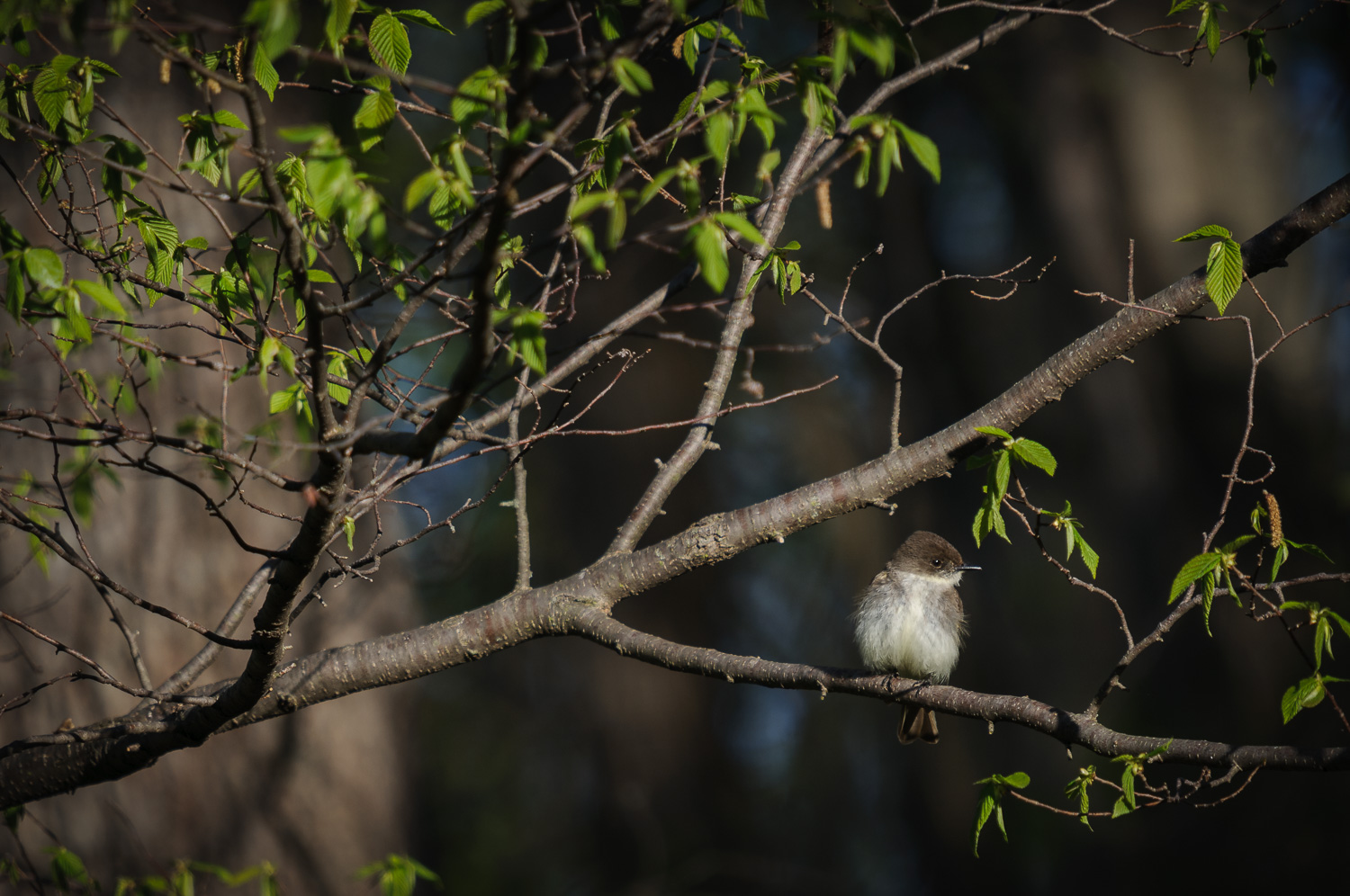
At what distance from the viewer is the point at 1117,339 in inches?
103

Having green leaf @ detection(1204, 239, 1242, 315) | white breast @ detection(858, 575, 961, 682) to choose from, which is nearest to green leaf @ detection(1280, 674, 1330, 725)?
green leaf @ detection(1204, 239, 1242, 315)

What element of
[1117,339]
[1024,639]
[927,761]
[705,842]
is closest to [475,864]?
[705,842]

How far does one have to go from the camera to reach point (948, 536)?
32.4ft

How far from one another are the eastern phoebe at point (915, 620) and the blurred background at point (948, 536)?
9.40 ft

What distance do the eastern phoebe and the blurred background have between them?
2.87 m

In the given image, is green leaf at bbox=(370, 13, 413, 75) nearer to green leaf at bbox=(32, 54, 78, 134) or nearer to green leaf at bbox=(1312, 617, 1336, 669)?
green leaf at bbox=(32, 54, 78, 134)

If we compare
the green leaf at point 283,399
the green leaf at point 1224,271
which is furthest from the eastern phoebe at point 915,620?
the green leaf at point 283,399

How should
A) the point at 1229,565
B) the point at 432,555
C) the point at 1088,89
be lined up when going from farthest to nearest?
the point at 432,555 → the point at 1088,89 → the point at 1229,565

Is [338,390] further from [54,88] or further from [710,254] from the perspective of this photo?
[710,254]

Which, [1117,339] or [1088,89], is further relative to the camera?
[1088,89]

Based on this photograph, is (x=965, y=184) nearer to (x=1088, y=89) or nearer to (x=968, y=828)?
(x=1088, y=89)

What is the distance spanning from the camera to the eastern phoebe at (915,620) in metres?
4.36

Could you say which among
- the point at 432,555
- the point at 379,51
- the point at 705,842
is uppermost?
the point at 432,555

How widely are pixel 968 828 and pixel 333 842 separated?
6408mm
